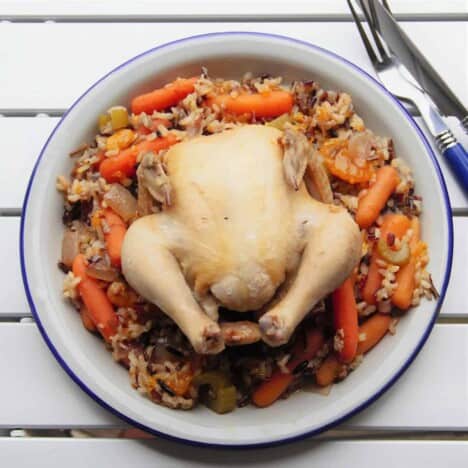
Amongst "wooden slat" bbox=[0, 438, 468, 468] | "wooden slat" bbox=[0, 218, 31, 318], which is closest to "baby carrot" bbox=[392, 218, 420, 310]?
"wooden slat" bbox=[0, 438, 468, 468]

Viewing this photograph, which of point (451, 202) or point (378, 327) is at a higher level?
point (451, 202)

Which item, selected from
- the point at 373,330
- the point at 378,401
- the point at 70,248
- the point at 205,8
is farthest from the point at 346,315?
the point at 205,8

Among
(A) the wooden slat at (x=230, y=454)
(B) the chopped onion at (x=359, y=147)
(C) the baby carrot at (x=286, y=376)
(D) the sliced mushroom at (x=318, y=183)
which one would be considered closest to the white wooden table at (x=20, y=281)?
(A) the wooden slat at (x=230, y=454)

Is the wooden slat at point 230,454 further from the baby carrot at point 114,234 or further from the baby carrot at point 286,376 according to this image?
the baby carrot at point 114,234

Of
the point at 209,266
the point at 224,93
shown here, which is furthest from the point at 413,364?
the point at 224,93

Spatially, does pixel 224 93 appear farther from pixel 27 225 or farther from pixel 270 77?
pixel 27 225

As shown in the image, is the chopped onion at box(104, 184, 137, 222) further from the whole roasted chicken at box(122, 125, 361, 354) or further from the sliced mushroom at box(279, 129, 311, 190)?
the sliced mushroom at box(279, 129, 311, 190)

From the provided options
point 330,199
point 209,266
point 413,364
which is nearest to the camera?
point 209,266
